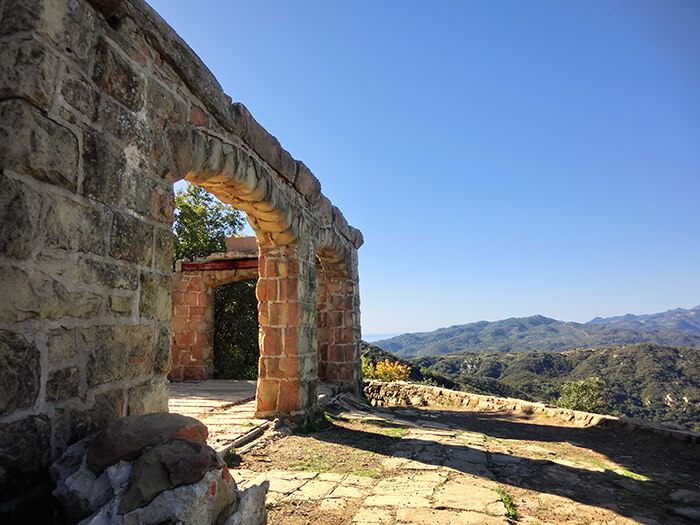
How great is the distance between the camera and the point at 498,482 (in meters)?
3.67

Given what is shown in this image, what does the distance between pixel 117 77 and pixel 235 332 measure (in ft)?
28.9

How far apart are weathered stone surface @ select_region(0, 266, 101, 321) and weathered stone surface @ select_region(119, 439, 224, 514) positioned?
73cm

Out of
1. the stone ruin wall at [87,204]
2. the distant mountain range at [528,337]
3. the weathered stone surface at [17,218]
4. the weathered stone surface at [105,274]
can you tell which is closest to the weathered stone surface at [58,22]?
the stone ruin wall at [87,204]

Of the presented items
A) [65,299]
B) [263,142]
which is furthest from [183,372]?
[65,299]

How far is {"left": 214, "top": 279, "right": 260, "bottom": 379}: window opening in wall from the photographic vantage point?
10.2 meters

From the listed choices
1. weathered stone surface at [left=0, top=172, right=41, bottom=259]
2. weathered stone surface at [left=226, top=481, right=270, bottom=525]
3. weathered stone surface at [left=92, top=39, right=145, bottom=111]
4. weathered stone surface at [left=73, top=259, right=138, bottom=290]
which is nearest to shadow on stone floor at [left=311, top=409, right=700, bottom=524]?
weathered stone surface at [left=226, top=481, right=270, bottom=525]

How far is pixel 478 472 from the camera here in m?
3.92

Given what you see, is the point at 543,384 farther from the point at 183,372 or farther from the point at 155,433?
the point at 155,433

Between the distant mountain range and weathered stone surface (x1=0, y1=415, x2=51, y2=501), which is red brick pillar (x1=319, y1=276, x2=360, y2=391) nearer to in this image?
weathered stone surface (x1=0, y1=415, x2=51, y2=501)

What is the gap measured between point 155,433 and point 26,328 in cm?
66

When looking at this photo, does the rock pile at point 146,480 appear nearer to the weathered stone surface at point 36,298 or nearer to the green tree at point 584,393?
the weathered stone surface at point 36,298

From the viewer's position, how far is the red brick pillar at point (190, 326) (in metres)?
9.57

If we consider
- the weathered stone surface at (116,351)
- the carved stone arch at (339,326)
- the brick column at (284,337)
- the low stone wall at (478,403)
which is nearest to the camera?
the weathered stone surface at (116,351)

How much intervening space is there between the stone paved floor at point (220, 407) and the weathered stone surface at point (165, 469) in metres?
2.30
